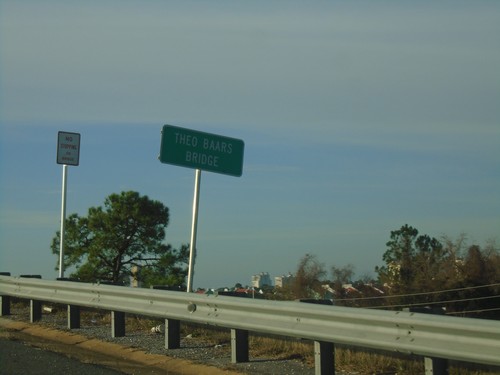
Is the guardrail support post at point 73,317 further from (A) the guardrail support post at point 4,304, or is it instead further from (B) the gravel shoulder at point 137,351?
(A) the guardrail support post at point 4,304

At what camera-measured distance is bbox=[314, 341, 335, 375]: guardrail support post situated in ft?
28.0

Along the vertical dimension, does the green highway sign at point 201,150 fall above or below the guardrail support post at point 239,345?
above

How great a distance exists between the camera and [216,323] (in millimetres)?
9805

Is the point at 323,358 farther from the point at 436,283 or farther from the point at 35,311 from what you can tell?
the point at 436,283

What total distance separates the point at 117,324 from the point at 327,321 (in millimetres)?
5103

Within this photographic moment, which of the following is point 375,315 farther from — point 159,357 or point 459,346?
point 159,357

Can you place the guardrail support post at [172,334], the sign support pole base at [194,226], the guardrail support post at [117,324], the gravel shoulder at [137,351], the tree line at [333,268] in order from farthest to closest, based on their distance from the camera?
the tree line at [333,268], the sign support pole base at [194,226], the guardrail support post at [117,324], the guardrail support post at [172,334], the gravel shoulder at [137,351]

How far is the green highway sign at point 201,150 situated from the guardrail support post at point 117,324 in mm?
2734

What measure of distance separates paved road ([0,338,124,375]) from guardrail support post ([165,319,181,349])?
1.43 metres

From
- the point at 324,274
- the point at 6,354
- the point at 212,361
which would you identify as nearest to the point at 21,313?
the point at 6,354

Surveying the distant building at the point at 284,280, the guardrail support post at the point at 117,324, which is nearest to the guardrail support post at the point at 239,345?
the guardrail support post at the point at 117,324

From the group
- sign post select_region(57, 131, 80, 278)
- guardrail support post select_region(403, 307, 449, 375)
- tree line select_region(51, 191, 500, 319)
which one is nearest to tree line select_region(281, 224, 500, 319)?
tree line select_region(51, 191, 500, 319)

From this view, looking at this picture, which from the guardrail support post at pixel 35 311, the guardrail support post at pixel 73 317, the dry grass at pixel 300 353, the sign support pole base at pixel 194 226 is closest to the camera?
the dry grass at pixel 300 353

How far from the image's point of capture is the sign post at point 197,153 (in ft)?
44.3
